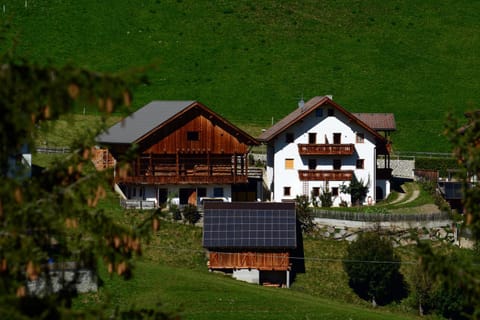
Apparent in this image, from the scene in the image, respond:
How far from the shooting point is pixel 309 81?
10312 cm

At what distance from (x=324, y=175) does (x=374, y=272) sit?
15511 mm

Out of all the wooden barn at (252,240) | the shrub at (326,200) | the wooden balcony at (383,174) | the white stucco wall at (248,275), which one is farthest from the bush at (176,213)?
the wooden balcony at (383,174)

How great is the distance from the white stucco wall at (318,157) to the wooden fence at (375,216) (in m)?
8.39

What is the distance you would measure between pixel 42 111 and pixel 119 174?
5.39 ft

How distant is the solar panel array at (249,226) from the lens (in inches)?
2146

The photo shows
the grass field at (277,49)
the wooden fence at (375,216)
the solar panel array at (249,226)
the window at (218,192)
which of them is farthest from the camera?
the grass field at (277,49)

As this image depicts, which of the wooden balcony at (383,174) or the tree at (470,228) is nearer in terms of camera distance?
the tree at (470,228)

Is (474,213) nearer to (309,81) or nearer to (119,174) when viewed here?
(119,174)

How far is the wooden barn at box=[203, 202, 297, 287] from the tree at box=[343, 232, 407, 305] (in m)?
2.85

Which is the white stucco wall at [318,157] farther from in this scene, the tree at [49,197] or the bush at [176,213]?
the tree at [49,197]

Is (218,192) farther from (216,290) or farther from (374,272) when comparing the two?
(216,290)

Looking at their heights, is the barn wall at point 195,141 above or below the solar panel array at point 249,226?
above

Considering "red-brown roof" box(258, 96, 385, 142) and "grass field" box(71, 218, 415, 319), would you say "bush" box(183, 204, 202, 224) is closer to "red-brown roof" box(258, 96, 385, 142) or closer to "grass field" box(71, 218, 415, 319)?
"grass field" box(71, 218, 415, 319)

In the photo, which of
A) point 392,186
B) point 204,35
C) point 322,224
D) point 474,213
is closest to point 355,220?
point 322,224
